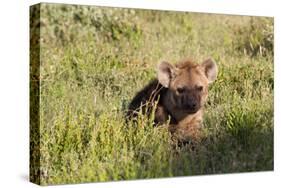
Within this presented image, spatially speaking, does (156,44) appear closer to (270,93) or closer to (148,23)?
(148,23)

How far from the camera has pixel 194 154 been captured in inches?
327

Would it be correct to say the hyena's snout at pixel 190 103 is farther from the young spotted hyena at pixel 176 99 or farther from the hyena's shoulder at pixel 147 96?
the hyena's shoulder at pixel 147 96

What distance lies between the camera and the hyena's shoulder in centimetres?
813

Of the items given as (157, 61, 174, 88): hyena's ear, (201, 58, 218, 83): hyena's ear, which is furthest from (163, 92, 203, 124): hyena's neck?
(201, 58, 218, 83): hyena's ear

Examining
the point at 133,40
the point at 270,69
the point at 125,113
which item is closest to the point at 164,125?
the point at 125,113

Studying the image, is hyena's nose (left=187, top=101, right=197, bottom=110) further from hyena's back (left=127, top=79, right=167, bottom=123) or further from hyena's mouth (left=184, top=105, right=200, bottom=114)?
hyena's back (left=127, top=79, right=167, bottom=123)

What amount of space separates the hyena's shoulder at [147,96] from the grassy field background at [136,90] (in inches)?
2.5

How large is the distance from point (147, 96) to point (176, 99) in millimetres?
301

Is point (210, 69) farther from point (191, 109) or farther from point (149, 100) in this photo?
point (149, 100)

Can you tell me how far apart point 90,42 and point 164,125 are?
44.4 inches

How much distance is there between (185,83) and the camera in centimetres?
819

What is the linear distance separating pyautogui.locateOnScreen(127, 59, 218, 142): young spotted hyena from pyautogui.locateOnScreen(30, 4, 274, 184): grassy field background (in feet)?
0.31

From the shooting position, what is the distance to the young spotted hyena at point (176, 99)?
8.16 metres

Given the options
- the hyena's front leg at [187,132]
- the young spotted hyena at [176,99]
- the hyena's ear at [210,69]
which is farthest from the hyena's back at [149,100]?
the hyena's ear at [210,69]
